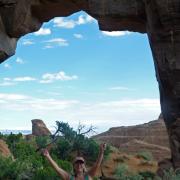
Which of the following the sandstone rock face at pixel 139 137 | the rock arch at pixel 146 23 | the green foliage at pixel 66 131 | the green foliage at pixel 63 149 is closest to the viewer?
the rock arch at pixel 146 23

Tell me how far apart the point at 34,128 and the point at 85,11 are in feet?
113

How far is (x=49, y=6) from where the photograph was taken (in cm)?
1522

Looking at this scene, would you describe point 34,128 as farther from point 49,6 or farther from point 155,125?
point 49,6

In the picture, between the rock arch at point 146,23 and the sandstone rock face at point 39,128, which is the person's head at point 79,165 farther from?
the sandstone rock face at point 39,128

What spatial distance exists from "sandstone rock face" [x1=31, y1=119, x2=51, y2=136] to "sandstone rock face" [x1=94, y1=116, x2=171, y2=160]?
652 centimetres

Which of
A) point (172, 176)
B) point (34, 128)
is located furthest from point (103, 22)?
point (34, 128)

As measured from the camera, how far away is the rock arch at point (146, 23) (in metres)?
13.2

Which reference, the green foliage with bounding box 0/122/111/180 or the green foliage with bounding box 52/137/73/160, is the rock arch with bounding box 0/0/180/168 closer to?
the green foliage with bounding box 0/122/111/180

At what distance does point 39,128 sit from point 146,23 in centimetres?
3496

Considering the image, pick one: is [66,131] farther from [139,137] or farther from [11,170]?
[139,137]

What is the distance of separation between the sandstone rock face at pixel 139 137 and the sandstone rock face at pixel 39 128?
21.4ft

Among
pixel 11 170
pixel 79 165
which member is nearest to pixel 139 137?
pixel 11 170

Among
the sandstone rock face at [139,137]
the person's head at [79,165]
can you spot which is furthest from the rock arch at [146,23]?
the sandstone rock face at [139,137]

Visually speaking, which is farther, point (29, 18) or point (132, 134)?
point (132, 134)
